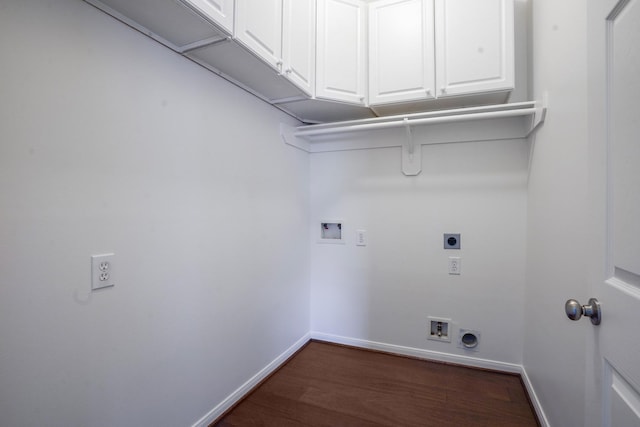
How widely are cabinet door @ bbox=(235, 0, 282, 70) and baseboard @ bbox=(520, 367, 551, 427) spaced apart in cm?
233

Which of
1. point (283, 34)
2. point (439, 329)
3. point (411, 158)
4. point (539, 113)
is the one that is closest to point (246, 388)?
point (439, 329)

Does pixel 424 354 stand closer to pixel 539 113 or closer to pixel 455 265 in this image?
pixel 455 265

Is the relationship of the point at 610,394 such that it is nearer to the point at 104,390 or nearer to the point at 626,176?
the point at 626,176

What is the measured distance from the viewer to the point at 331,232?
258 cm

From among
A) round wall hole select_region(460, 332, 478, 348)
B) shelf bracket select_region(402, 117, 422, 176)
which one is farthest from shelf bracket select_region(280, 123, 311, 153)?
round wall hole select_region(460, 332, 478, 348)

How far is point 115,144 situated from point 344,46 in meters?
1.52

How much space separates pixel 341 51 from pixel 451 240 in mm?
1559

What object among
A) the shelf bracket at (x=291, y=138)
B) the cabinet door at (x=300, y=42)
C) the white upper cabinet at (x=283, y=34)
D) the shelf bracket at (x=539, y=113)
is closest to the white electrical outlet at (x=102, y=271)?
the white upper cabinet at (x=283, y=34)

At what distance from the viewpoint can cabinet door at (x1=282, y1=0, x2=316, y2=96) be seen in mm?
1630

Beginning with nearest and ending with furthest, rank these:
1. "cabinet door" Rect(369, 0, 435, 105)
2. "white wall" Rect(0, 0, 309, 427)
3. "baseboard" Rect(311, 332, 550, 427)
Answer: "white wall" Rect(0, 0, 309, 427)
"cabinet door" Rect(369, 0, 435, 105)
"baseboard" Rect(311, 332, 550, 427)

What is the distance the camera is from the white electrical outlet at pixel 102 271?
1.08m

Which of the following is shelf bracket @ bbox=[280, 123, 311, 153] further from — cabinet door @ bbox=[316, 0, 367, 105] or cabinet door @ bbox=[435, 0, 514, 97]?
cabinet door @ bbox=[435, 0, 514, 97]

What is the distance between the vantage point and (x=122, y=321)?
1182 millimetres

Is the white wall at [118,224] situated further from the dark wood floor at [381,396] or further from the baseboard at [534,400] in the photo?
the baseboard at [534,400]
